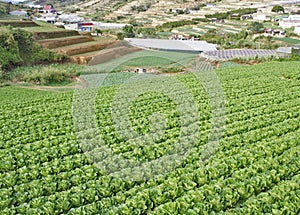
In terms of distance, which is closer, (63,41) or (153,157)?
(153,157)

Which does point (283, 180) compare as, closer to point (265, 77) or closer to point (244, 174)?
point (244, 174)

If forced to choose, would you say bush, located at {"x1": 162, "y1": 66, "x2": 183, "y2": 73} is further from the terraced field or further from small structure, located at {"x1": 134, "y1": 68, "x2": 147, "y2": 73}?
the terraced field

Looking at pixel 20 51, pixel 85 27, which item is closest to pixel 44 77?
pixel 20 51

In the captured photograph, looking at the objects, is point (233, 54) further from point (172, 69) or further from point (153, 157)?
point (153, 157)

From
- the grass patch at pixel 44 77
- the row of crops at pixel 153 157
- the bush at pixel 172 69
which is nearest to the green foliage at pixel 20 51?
the grass patch at pixel 44 77

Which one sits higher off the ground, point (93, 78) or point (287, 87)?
point (287, 87)

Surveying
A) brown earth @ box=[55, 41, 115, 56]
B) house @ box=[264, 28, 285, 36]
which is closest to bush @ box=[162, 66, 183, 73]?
brown earth @ box=[55, 41, 115, 56]

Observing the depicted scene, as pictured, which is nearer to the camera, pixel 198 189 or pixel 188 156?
pixel 198 189

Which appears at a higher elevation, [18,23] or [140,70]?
[18,23]

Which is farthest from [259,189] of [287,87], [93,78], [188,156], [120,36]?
[120,36]
